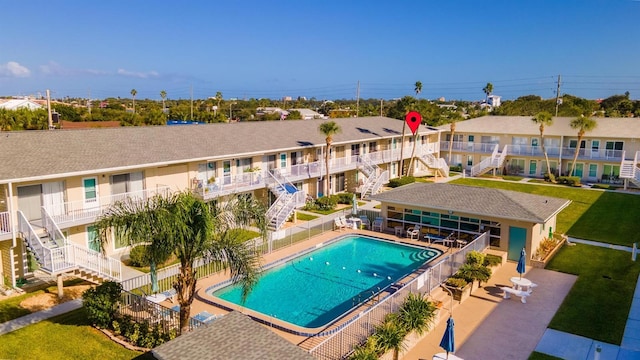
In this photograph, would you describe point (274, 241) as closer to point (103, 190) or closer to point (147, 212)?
point (103, 190)

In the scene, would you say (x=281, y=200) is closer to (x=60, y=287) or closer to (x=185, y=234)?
(x=60, y=287)

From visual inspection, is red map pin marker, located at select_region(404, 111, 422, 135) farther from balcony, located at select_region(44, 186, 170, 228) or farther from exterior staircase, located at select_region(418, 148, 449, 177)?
balcony, located at select_region(44, 186, 170, 228)

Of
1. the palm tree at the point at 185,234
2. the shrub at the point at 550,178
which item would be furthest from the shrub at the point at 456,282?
the shrub at the point at 550,178

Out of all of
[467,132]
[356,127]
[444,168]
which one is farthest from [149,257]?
[467,132]

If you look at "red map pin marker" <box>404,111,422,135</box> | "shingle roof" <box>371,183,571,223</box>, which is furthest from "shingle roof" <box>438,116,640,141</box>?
"shingle roof" <box>371,183,571,223</box>

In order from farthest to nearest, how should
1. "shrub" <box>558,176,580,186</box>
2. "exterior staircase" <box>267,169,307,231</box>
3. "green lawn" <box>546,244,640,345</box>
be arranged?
"shrub" <box>558,176,580,186</box>
"exterior staircase" <box>267,169,307,231</box>
"green lawn" <box>546,244,640,345</box>

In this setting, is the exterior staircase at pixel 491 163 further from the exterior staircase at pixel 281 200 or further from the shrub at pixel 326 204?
the exterior staircase at pixel 281 200
